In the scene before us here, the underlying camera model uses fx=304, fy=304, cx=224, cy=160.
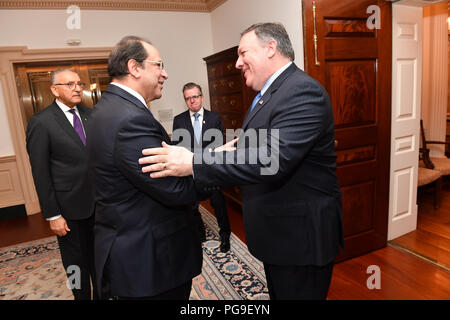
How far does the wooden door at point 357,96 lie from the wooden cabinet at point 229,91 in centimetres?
119

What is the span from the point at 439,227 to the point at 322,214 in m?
2.88

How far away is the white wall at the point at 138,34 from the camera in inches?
168

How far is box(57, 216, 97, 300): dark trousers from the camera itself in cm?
209

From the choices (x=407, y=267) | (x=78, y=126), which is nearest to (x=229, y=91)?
(x=78, y=126)

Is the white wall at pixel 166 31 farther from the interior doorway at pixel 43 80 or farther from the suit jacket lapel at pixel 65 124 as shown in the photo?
the suit jacket lapel at pixel 65 124

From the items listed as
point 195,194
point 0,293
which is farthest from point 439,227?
point 0,293

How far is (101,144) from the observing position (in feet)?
3.73

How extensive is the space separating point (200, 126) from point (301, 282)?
229cm

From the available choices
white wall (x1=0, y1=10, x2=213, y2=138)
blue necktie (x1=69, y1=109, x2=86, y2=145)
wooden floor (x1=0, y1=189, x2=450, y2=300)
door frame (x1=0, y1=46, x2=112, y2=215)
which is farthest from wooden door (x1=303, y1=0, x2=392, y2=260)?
door frame (x1=0, y1=46, x2=112, y2=215)

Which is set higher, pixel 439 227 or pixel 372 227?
pixel 372 227

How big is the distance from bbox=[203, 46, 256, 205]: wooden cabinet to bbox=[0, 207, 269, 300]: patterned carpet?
1061 mm

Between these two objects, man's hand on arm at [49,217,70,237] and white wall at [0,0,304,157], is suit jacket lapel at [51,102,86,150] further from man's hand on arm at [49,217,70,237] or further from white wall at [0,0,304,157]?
white wall at [0,0,304,157]
